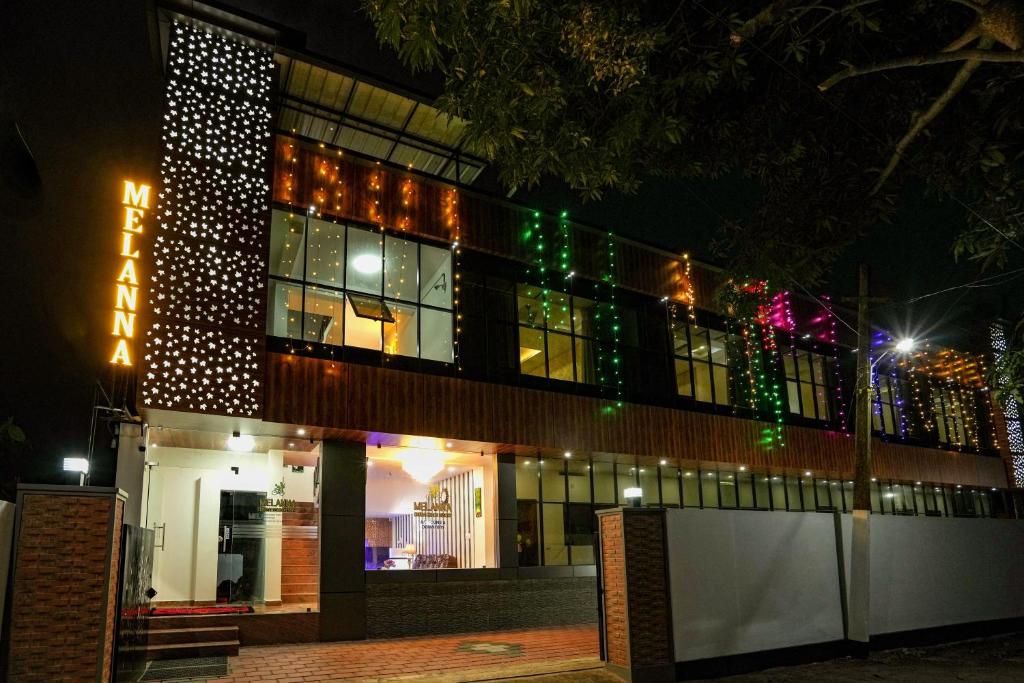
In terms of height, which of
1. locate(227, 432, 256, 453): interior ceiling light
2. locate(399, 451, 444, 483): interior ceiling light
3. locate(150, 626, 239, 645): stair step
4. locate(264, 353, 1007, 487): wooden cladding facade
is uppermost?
locate(264, 353, 1007, 487): wooden cladding facade

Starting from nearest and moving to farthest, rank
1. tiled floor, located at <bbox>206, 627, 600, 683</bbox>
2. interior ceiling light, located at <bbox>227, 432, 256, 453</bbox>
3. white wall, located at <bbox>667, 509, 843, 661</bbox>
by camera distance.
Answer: tiled floor, located at <bbox>206, 627, 600, 683</bbox>, white wall, located at <bbox>667, 509, 843, 661</bbox>, interior ceiling light, located at <bbox>227, 432, 256, 453</bbox>

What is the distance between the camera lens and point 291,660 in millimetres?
9812

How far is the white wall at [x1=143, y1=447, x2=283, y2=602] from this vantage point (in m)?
12.7

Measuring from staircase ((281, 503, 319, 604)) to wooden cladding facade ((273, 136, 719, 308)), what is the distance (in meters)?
5.34

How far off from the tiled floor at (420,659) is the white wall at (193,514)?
2372 mm

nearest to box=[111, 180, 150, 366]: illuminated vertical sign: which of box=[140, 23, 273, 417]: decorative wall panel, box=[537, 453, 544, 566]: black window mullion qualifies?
box=[140, 23, 273, 417]: decorative wall panel

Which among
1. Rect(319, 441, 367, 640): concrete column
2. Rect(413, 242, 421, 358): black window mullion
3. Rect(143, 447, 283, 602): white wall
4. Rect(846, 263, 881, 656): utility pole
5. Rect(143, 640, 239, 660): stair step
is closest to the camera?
Rect(143, 640, 239, 660): stair step

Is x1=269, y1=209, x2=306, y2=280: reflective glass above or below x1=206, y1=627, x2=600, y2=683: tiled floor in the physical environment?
above

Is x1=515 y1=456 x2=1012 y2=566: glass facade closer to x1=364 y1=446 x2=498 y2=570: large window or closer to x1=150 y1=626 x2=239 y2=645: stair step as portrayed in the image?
x1=364 y1=446 x2=498 y2=570: large window

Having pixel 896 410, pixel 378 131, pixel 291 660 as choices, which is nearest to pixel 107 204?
pixel 378 131

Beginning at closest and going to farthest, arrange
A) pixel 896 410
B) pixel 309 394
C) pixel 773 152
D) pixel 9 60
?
pixel 773 152 < pixel 9 60 < pixel 309 394 < pixel 896 410

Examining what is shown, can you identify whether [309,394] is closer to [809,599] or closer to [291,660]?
[291,660]

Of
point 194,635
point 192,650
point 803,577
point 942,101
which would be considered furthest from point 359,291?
point 942,101

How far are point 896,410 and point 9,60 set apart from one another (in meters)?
24.4
